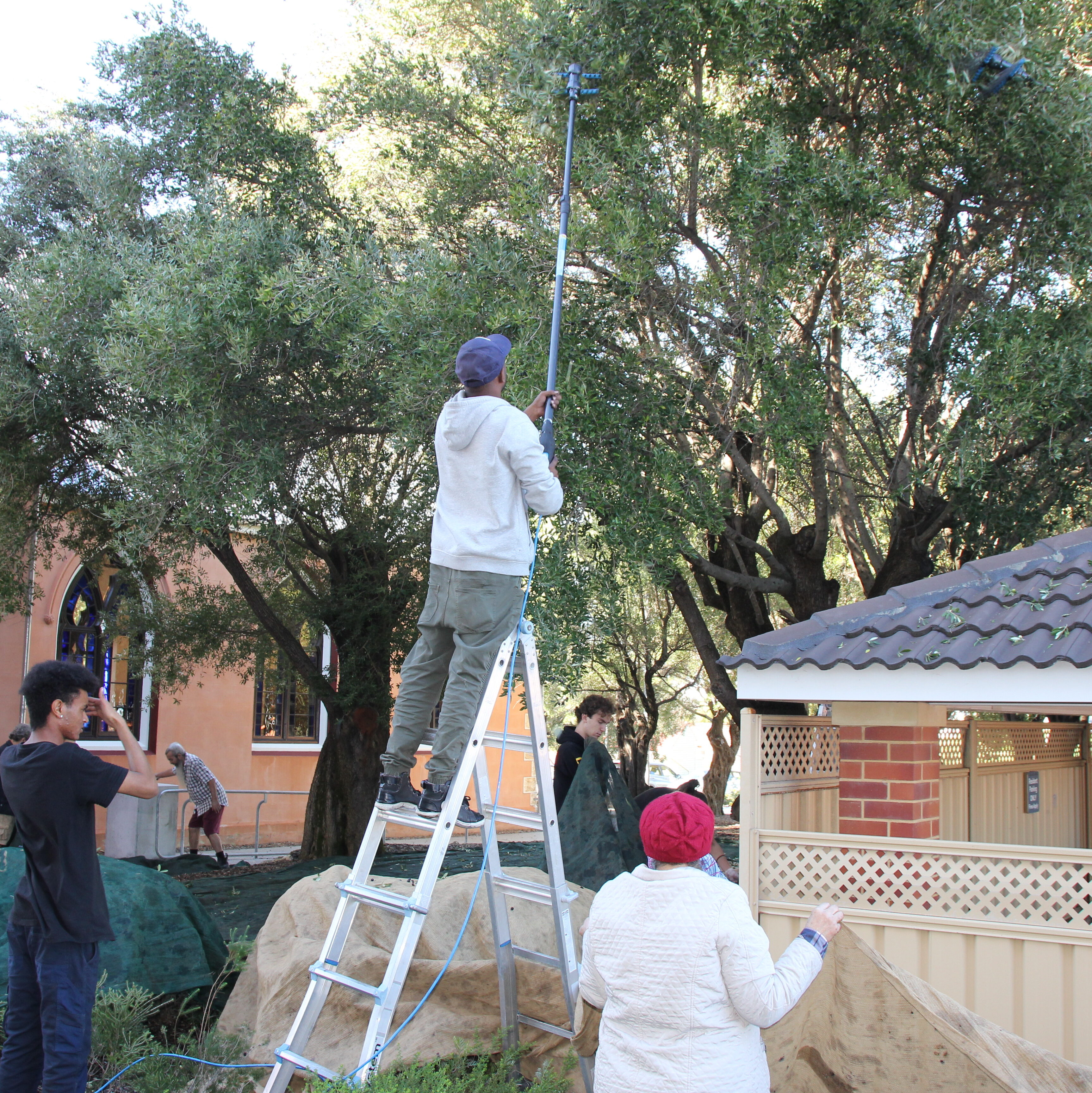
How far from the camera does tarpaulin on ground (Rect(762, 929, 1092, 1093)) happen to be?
3400 mm

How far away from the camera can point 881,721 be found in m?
6.36

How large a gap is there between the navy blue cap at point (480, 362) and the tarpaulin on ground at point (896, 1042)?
99.6 inches

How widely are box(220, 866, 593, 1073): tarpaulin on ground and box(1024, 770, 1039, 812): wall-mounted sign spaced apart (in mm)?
5683

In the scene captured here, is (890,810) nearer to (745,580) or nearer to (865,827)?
(865,827)

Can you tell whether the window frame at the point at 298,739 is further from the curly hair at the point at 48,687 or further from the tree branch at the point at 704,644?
the curly hair at the point at 48,687

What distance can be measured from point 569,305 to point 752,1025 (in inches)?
264

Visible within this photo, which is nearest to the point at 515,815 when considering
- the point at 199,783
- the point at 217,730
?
the point at 199,783

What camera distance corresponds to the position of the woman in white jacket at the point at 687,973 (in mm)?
2701

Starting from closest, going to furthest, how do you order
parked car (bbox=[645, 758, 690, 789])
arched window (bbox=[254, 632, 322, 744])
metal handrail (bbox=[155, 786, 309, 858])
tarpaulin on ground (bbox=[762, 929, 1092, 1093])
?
1. tarpaulin on ground (bbox=[762, 929, 1092, 1093])
2. metal handrail (bbox=[155, 786, 309, 858])
3. arched window (bbox=[254, 632, 322, 744])
4. parked car (bbox=[645, 758, 690, 789])

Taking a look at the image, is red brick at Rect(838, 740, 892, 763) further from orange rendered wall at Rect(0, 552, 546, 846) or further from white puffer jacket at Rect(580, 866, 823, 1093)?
orange rendered wall at Rect(0, 552, 546, 846)

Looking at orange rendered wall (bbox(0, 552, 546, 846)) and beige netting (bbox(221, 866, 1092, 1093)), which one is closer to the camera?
beige netting (bbox(221, 866, 1092, 1093))

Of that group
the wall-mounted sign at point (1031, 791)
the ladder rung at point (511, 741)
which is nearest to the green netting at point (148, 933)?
the ladder rung at point (511, 741)

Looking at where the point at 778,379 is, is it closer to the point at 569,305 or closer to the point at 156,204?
the point at 569,305

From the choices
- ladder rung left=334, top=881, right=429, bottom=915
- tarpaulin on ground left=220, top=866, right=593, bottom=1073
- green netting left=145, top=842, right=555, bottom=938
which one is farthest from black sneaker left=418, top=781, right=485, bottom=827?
green netting left=145, top=842, right=555, bottom=938
